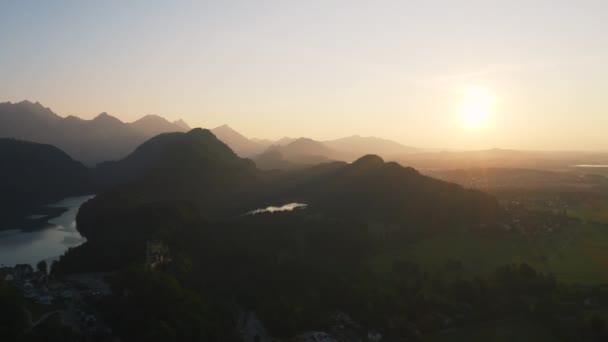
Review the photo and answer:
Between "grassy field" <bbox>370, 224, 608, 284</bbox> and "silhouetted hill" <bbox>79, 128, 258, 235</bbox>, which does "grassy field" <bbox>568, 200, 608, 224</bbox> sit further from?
"silhouetted hill" <bbox>79, 128, 258, 235</bbox>

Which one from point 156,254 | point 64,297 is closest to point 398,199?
point 156,254

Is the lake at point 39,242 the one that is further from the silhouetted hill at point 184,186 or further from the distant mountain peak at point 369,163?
the distant mountain peak at point 369,163

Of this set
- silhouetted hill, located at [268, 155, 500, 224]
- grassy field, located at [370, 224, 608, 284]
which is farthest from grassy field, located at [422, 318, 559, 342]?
silhouetted hill, located at [268, 155, 500, 224]

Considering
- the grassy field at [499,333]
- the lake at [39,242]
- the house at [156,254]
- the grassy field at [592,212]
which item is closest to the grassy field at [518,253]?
the grassy field at [499,333]

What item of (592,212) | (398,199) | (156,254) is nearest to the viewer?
(156,254)

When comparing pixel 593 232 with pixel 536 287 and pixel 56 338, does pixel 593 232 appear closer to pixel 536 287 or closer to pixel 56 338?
pixel 536 287

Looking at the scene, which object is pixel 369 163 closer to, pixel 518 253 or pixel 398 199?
pixel 398 199
